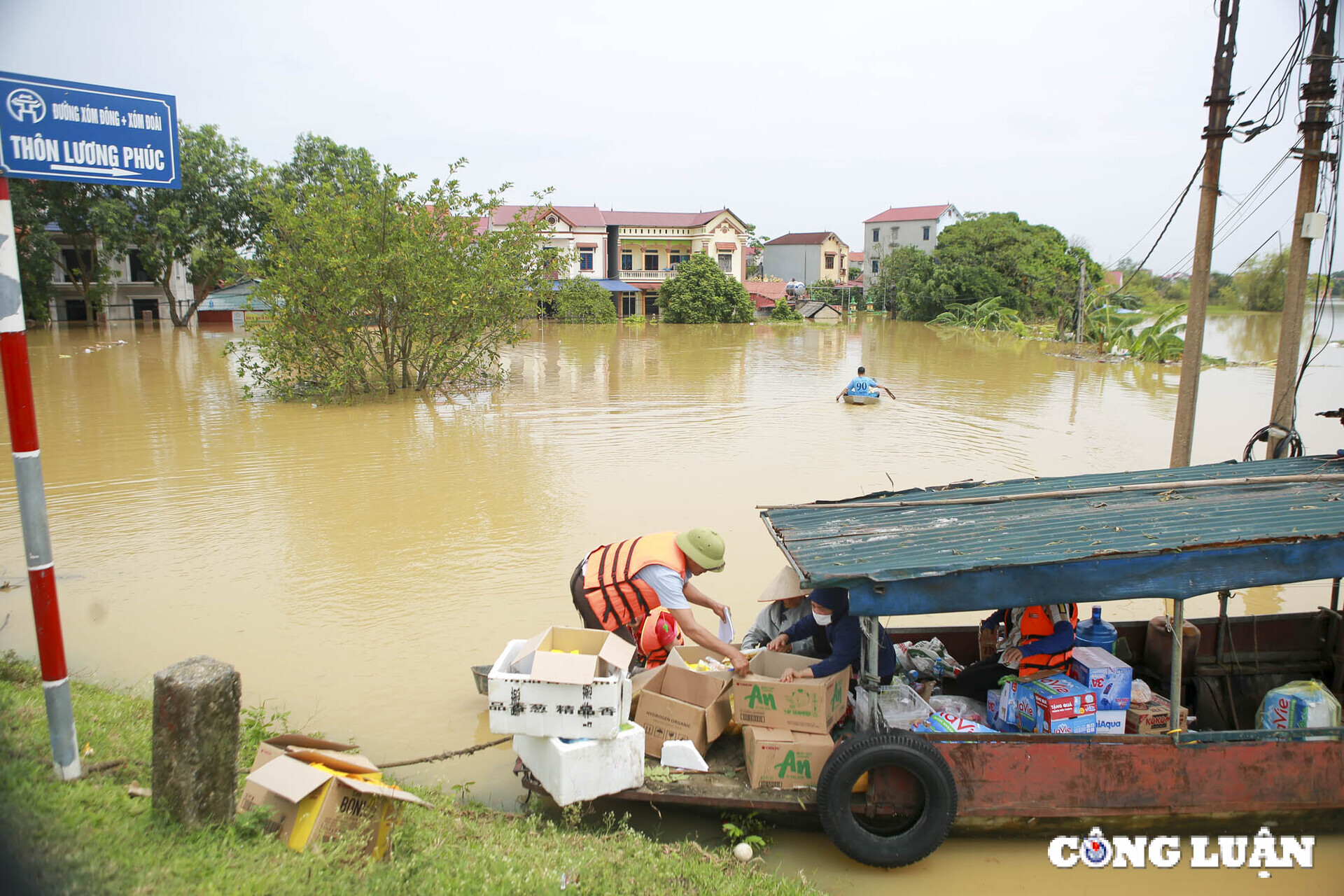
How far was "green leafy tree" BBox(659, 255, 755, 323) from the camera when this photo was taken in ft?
173

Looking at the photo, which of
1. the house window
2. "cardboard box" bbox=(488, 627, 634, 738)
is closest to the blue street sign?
"cardboard box" bbox=(488, 627, 634, 738)

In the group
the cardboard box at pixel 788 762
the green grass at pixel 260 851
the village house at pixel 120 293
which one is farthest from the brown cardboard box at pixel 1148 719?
the village house at pixel 120 293

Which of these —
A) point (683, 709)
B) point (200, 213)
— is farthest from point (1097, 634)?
point (200, 213)

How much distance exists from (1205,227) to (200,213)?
4030 centimetres

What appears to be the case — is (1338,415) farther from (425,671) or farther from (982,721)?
(425,671)

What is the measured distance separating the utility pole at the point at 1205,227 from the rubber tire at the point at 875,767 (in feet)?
20.2

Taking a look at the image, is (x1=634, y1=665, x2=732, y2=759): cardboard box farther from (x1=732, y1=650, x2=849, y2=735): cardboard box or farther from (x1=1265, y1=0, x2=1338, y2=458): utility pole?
(x1=1265, y1=0, x2=1338, y2=458): utility pole

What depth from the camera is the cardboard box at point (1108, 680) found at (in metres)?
4.95

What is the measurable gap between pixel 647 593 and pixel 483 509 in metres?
6.67

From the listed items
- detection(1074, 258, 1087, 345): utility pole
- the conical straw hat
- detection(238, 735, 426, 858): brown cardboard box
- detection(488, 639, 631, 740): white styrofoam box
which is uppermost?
detection(1074, 258, 1087, 345): utility pole

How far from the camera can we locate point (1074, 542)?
177 inches

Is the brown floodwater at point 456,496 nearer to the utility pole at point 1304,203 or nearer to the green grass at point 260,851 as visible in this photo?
the green grass at point 260,851

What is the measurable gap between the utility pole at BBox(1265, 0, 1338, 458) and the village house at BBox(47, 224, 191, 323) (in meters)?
44.9

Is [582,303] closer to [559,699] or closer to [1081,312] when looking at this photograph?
[1081,312]
